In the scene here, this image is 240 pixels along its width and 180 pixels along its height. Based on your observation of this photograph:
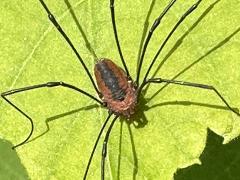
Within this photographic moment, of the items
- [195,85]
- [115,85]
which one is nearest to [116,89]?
[115,85]

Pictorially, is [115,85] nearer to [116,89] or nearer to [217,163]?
[116,89]

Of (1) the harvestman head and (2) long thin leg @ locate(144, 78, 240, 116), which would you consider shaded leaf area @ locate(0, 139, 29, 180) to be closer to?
(1) the harvestman head

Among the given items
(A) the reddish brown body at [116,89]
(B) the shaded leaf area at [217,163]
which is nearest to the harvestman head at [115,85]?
(A) the reddish brown body at [116,89]

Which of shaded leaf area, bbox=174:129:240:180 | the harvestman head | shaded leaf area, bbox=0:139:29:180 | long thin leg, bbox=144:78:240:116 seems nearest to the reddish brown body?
the harvestman head

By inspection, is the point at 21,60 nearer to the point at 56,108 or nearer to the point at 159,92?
the point at 56,108

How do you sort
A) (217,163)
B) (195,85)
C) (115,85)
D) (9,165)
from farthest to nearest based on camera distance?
(9,165) → (217,163) → (115,85) → (195,85)

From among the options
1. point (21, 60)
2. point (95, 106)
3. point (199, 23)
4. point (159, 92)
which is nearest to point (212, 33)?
point (199, 23)
